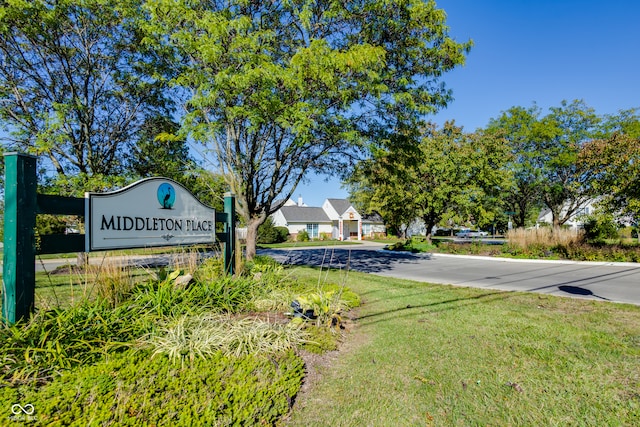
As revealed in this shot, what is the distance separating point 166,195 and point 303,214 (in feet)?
121

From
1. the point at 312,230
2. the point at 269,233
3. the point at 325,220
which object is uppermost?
the point at 325,220

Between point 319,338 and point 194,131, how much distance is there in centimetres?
486

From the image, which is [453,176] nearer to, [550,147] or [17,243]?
[550,147]

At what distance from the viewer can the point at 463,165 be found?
20891mm

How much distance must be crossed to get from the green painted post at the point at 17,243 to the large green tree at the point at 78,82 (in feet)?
16.9

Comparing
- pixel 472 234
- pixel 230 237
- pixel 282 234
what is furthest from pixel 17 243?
pixel 472 234

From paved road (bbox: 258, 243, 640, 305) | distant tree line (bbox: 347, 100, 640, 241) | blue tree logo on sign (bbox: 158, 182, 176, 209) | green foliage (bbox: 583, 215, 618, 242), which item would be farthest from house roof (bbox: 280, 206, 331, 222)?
blue tree logo on sign (bbox: 158, 182, 176, 209)

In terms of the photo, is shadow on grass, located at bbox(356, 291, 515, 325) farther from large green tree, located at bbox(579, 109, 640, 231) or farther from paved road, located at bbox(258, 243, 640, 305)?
large green tree, located at bbox(579, 109, 640, 231)

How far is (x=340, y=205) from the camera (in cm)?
4475

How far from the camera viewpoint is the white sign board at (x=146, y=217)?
4219 millimetres

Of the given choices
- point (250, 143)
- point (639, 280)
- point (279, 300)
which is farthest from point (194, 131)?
point (639, 280)

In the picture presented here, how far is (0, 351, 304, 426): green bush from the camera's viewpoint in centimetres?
235

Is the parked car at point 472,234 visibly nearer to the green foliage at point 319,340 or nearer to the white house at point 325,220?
the white house at point 325,220

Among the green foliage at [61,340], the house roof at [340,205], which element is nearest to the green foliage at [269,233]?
the house roof at [340,205]
